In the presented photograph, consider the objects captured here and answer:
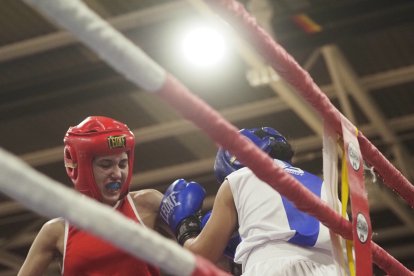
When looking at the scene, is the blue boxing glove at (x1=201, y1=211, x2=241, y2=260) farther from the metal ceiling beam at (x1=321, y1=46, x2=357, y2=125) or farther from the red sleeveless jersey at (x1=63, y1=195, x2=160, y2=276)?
the metal ceiling beam at (x1=321, y1=46, x2=357, y2=125)

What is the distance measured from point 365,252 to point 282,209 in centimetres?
30

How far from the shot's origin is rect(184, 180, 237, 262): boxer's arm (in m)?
1.72

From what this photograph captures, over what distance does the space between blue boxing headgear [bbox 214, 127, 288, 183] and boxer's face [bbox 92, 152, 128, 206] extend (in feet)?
0.93

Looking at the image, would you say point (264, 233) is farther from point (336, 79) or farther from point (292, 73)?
point (336, 79)

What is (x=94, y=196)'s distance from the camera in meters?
2.08

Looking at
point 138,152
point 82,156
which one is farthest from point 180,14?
point 82,156

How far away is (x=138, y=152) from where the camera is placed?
651cm

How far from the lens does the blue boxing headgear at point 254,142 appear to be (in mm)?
1956

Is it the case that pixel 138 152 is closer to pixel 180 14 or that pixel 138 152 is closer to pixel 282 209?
pixel 180 14

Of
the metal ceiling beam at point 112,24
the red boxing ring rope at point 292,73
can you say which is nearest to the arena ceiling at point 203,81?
the metal ceiling beam at point 112,24

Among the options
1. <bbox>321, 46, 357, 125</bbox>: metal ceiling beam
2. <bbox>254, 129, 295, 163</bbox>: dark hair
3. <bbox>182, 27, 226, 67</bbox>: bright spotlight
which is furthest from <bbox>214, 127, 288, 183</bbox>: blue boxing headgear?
<bbox>321, 46, 357, 125</bbox>: metal ceiling beam

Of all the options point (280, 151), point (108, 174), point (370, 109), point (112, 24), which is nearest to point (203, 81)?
point (112, 24)

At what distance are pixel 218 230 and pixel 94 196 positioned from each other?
0.50 meters

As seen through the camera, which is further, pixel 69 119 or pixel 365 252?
pixel 69 119
